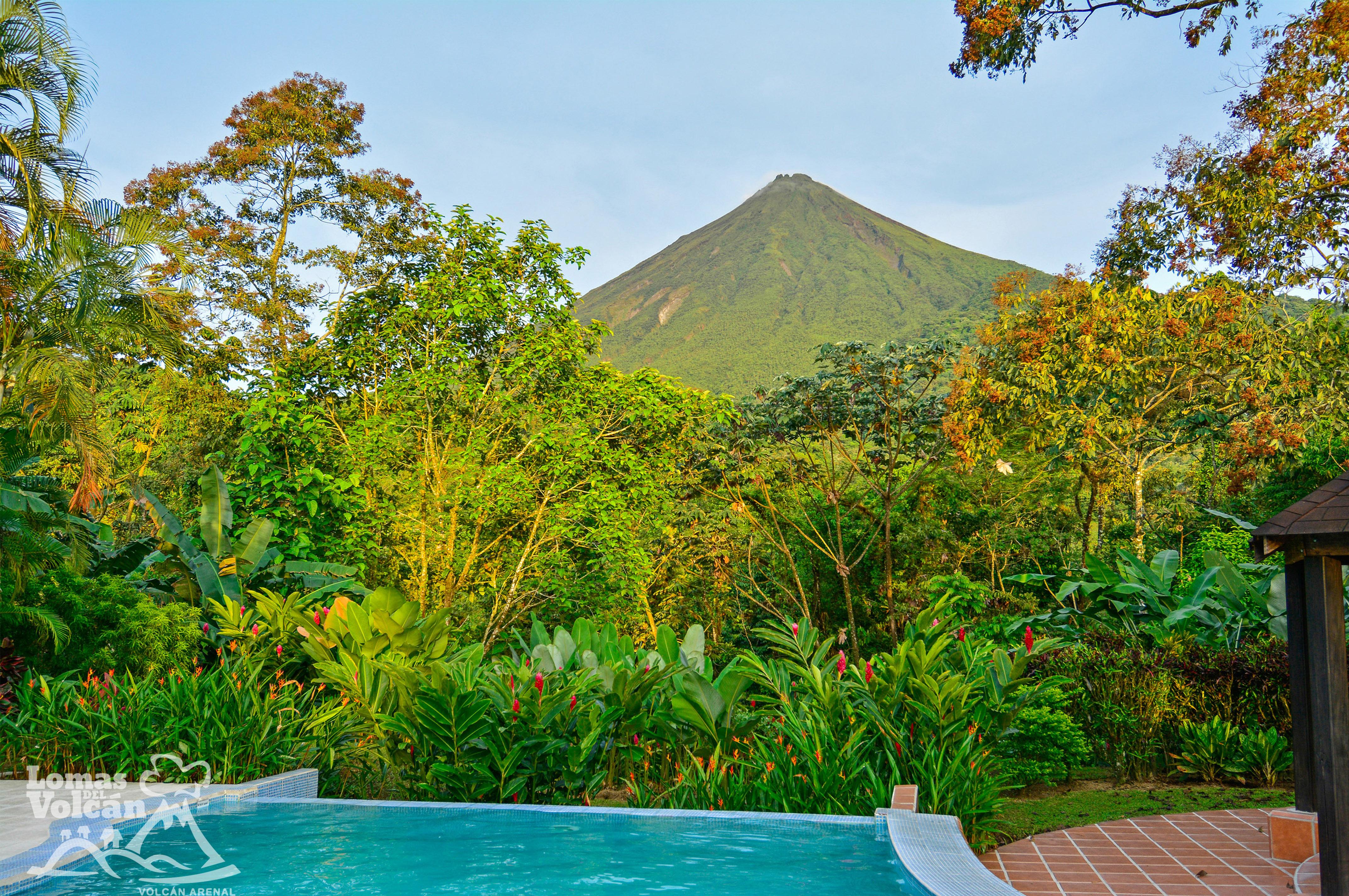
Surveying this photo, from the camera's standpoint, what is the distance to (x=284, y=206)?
1666 centimetres

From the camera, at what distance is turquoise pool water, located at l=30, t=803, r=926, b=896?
13.2 feet

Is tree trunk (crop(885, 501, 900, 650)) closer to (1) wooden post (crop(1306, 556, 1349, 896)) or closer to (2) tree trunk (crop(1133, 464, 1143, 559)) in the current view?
(2) tree trunk (crop(1133, 464, 1143, 559))

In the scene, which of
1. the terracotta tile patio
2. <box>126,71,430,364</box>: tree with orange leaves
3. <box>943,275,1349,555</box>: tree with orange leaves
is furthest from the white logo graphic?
<box>126,71,430,364</box>: tree with orange leaves

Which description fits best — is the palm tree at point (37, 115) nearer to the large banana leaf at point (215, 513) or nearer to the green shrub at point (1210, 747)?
the large banana leaf at point (215, 513)

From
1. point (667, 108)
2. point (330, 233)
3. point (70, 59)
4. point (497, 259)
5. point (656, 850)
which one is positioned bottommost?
point (656, 850)

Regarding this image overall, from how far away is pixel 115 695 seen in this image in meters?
6.02

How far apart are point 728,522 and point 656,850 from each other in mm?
9782

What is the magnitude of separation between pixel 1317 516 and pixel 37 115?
1007cm

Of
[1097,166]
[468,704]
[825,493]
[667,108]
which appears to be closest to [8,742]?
[468,704]

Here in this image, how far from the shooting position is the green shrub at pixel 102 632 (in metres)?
7.20

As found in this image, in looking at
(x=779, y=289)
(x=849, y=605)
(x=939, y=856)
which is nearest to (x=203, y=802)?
(x=939, y=856)

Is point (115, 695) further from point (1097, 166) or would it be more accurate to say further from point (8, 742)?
point (1097, 166)

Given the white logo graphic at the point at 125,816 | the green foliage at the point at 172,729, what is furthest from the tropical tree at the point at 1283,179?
the white logo graphic at the point at 125,816

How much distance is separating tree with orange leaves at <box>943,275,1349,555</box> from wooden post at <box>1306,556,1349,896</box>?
6.45 m
